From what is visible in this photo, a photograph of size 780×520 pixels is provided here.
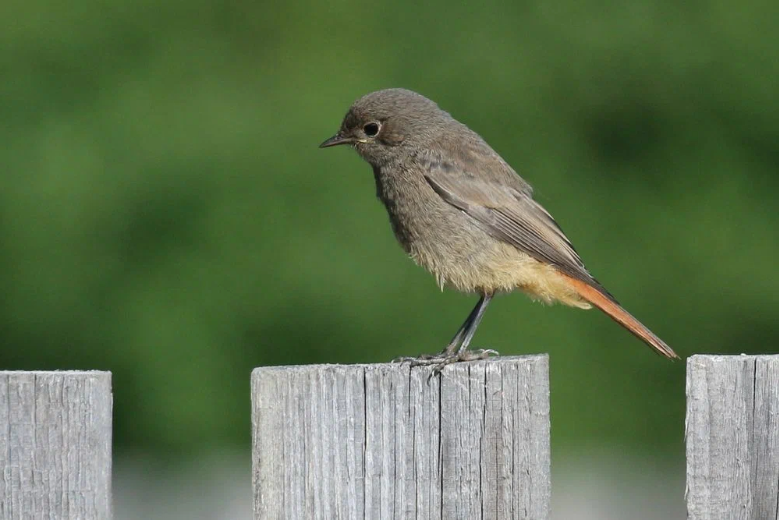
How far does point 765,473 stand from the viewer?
3.43 meters

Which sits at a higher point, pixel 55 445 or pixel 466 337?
pixel 466 337

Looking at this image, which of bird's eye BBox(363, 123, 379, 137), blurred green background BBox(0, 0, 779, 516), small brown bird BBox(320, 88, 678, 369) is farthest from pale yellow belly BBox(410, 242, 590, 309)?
blurred green background BBox(0, 0, 779, 516)

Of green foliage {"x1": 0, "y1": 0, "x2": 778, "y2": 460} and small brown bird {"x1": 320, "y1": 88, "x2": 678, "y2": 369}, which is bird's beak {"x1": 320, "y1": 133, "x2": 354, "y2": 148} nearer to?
small brown bird {"x1": 320, "y1": 88, "x2": 678, "y2": 369}

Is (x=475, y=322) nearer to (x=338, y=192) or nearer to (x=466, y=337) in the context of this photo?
(x=466, y=337)

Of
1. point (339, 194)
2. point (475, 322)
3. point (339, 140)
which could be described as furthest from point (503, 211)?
point (339, 194)

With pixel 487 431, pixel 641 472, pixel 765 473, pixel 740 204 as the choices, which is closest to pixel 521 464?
pixel 487 431

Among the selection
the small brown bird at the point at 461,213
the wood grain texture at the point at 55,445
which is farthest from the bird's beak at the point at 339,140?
the wood grain texture at the point at 55,445

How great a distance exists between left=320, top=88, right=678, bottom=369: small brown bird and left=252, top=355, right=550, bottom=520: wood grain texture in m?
2.16

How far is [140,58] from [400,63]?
6.11 feet

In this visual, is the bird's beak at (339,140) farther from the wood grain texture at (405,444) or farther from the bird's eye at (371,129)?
the wood grain texture at (405,444)

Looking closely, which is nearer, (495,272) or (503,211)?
(495,272)

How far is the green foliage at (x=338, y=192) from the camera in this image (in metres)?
8.22

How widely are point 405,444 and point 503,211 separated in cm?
271

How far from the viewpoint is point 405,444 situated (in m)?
3.39
